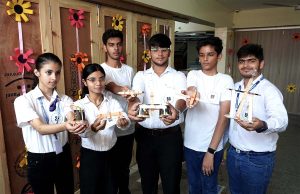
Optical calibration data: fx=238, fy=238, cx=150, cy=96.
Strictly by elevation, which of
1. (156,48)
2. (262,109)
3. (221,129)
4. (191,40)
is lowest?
(221,129)

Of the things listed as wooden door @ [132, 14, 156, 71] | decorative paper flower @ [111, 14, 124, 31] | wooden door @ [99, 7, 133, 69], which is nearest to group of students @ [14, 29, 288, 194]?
wooden door @ [99, 7, 133, 69]

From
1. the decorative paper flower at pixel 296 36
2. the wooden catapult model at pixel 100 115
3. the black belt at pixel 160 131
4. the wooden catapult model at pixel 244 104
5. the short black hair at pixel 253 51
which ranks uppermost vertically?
the decorative paper flower at pixel 296 36

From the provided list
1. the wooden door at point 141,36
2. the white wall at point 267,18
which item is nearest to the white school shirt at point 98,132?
the wooden door at point 141,36

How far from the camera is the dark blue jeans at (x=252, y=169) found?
4.74 ft

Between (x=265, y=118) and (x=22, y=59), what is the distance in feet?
5.75

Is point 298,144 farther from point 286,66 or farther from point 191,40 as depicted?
point 191,40

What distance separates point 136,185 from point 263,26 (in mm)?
5309

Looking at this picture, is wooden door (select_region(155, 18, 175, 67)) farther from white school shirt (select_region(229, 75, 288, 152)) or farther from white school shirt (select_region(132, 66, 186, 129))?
white school shirt (select_region(229, 75, 288, 152))

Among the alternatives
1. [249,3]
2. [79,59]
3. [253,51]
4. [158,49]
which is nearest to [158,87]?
[158,49]

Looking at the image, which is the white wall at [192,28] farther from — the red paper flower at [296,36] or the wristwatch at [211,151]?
the wristwatch at [211,151]

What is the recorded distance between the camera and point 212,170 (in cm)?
162

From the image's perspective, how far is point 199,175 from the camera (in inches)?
68.3

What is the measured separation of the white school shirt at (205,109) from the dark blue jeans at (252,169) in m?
0.17

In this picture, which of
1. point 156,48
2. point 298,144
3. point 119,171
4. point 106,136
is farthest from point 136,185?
point 298,144
